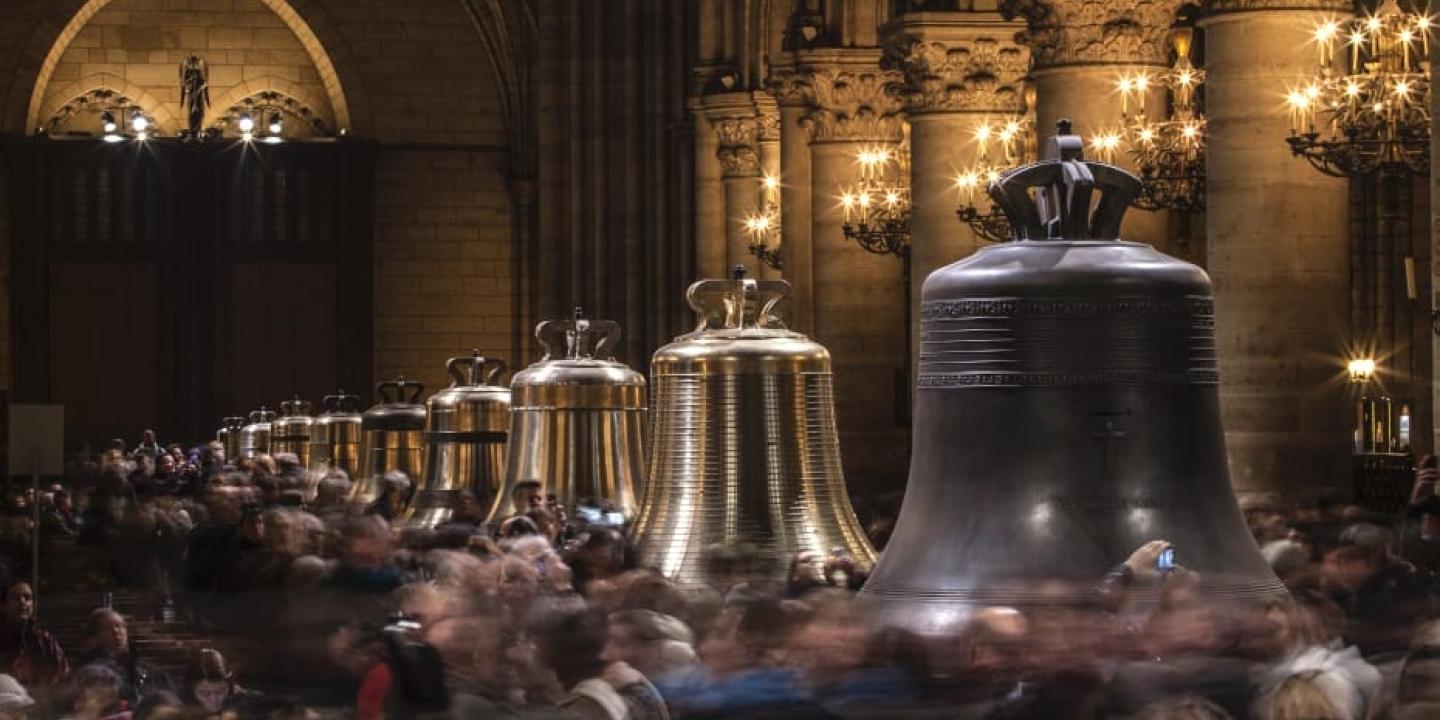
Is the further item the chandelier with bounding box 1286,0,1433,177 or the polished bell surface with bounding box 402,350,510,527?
the polished bell surface with bounding box 402,350,510,527

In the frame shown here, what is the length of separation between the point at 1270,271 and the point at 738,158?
18100 millimetres

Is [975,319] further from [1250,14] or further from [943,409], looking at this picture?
[1250,14]

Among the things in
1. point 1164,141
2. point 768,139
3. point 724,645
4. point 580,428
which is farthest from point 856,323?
point 724,645

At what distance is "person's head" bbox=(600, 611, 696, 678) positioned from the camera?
7.23 meters

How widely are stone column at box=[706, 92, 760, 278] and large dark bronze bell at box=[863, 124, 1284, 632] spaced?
91.5ft

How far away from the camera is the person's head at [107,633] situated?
1129 centimetres

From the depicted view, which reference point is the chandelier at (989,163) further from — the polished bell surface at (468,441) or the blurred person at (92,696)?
the blurred person at (92,696)

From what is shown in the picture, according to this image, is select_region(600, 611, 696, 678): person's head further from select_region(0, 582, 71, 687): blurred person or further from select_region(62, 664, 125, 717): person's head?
select_region(0, 582, 71, 687): blurred person

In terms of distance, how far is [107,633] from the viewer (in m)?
11.3

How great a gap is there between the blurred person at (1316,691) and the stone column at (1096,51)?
48.3 feet

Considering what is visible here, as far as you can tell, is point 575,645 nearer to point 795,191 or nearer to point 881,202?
point 881,202

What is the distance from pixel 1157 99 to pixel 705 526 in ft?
Answer: 35.3

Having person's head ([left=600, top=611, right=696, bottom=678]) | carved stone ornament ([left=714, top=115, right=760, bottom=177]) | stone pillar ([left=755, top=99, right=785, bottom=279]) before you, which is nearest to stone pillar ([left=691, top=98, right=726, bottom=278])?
carved stone ornament ([left=714, top=115, right=760, bottom=177])

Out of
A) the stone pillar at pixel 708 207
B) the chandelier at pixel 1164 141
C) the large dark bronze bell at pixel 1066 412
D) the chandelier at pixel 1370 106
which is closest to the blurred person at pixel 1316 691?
the large dark bronze bell at pixel 1066 412
